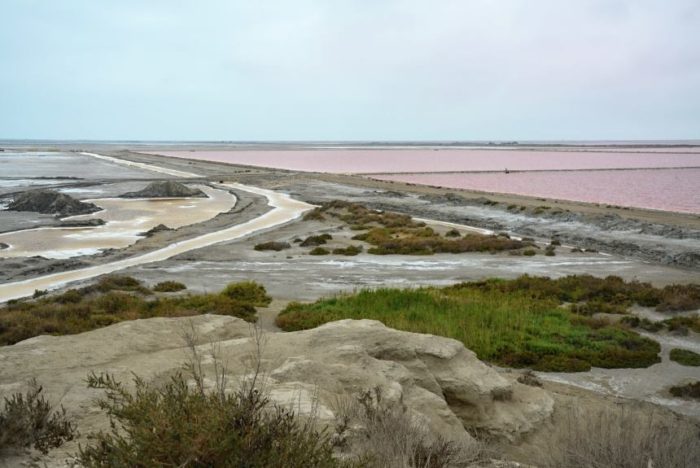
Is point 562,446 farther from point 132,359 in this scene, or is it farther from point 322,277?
point 322,277

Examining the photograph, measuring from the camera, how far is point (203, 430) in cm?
396

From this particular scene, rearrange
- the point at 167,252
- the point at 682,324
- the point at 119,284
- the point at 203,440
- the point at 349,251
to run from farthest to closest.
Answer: the point at 167,252
the point at 349,251
the point at 119,284
the point at 682,324
the point at 203,440

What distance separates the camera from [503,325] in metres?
14.1

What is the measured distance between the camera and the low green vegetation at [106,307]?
43.4 feet

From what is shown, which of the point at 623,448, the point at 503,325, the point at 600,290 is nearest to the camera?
the point at 623,448

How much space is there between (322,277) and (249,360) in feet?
42.5

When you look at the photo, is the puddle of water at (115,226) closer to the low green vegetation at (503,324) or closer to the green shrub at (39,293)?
the green shrub at (39,293)

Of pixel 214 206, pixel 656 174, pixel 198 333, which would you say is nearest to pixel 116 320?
pixel 198 333

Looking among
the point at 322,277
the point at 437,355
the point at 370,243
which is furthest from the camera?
the point at 370,243

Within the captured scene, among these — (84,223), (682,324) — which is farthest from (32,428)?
(84,223)

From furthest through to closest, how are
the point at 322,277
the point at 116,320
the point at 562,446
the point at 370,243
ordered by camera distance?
the point at 370,243, the point at 322,277, the point at 116,320, the point at 562,446

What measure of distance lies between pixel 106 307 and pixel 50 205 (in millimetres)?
30209

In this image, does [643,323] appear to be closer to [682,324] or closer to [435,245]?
[682,324]

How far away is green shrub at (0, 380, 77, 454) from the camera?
5.34 metres
